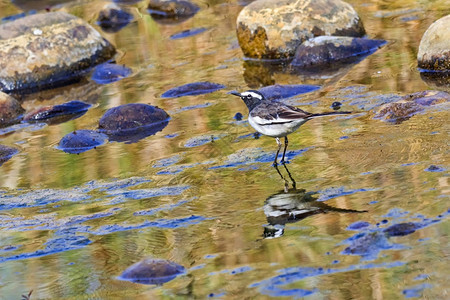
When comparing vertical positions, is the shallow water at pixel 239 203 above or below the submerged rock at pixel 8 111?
above

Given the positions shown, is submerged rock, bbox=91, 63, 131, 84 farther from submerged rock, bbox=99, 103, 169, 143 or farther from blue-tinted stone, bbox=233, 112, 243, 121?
blue-tinted stone, bbox=233, 112, 243, 121

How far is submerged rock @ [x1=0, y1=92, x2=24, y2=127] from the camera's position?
36.9ft

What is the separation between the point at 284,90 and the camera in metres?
10.4

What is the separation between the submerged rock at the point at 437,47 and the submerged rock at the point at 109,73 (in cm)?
492

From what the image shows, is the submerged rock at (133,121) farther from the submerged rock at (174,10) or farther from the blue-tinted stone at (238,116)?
the submerged rock at (174,10)

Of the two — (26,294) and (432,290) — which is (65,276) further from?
(432,290)

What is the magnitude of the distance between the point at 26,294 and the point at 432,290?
2.72 meters

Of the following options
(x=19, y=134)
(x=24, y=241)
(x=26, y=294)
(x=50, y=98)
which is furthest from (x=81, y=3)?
(x=26, y=294)

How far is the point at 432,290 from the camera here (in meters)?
4.52

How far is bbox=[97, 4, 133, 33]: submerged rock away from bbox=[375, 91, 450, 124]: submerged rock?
9.59 metres

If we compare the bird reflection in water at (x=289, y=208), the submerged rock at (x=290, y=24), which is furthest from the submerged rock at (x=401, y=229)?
the submerged rock at (x=290, y=24)

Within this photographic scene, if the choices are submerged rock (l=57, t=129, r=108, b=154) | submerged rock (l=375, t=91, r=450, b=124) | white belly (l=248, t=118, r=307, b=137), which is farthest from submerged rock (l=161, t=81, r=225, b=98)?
white belly (l=248, t=118, r=307, b=137)

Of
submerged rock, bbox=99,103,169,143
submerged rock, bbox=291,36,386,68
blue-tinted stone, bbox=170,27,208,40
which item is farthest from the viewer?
blue-tinted stone, bbox=170,27,208,40

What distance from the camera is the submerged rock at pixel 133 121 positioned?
9797mm
